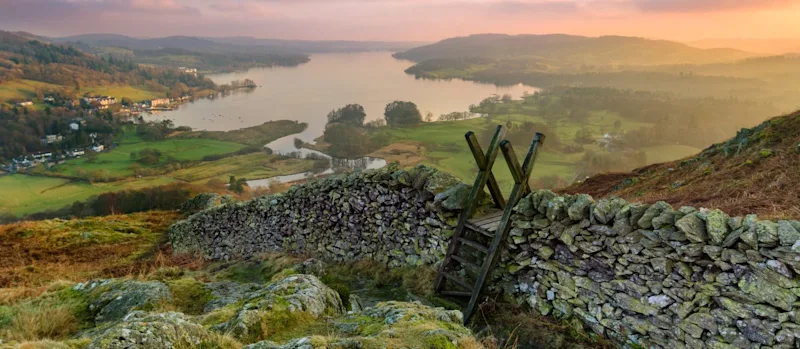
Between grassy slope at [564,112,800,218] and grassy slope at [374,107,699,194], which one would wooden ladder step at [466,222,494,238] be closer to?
grassy slope at [564,112,800,218]

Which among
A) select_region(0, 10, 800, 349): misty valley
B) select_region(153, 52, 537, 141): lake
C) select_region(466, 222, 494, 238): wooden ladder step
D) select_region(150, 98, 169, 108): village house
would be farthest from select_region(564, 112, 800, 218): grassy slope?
select_region(150, 98, 169, 108): village house

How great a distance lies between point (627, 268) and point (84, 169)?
79.3 metres

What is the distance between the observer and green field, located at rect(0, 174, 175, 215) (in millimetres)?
49312

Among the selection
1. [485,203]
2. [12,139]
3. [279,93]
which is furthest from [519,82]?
[485,203]

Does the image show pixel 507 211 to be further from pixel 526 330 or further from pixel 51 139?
pixel 51 139

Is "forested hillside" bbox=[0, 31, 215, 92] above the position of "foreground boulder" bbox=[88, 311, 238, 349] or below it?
above

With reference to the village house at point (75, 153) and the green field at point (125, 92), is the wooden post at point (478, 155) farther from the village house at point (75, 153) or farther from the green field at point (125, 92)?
the green field at point (125, 92)

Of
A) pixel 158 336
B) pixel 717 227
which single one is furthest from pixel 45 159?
pixel 717 227

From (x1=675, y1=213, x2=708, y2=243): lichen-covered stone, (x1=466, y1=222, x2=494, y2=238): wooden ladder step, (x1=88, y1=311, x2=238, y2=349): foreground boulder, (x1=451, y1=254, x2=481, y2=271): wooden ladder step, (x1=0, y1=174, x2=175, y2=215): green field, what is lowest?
(x1=0, y1=174, x2=175, y2=215): green field

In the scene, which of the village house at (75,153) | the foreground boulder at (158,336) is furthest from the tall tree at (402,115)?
the foreground boulder at (158,336)

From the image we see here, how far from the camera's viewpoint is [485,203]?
8516 millimetres

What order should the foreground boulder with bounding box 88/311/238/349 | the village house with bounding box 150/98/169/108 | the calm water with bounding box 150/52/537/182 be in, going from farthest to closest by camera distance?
the village house with bounding box 150/98/169/108, the calm water with bounding box 150/52/537/182, the foreground boulder with bounding box 88/311/238/349

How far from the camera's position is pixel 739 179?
396 inches

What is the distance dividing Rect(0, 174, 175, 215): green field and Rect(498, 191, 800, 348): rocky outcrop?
57.1 meters
